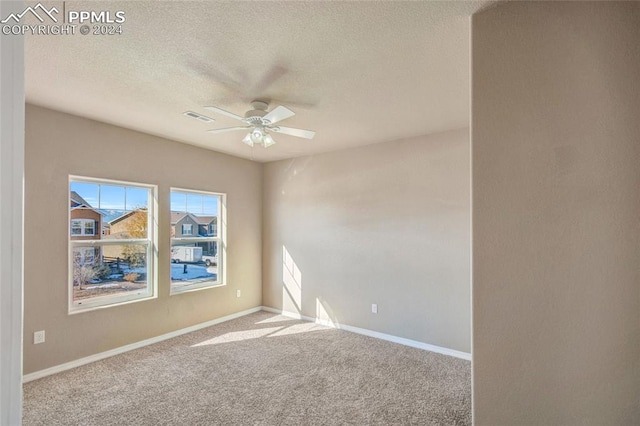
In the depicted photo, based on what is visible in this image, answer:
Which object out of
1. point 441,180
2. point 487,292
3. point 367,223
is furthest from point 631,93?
point 367,223

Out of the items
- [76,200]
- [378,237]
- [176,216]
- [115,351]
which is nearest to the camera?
[76,200]

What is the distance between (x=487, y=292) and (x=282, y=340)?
121 inches

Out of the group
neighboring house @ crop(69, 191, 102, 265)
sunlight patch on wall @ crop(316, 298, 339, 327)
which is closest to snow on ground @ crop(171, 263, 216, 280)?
neighboring house @ crop(69, 191, 102, 265)

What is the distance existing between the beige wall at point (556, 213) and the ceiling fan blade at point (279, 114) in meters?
1.35

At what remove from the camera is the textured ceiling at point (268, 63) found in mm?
1780

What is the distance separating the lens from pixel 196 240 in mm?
4762

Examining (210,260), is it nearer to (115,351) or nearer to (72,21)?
(115,351)

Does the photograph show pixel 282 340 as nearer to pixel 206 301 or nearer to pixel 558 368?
pixel 206 301

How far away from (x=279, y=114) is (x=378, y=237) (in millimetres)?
2353

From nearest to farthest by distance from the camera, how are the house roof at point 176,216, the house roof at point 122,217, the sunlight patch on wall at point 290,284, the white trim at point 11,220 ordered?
the white trim at point 11,220, the house roof at point 122,217, the house roof at point 176,216, the sunlight patch on wall at point 290,284

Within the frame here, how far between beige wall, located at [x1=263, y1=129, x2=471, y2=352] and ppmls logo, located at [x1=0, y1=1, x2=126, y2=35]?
325 cm

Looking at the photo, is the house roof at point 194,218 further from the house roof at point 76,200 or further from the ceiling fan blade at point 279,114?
the ceiling fan blade at point 279,114

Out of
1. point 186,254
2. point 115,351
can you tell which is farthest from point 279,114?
point 115,351

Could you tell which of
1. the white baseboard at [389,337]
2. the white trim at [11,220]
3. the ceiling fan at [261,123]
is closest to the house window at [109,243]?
the ceiling fan at [261,123]
